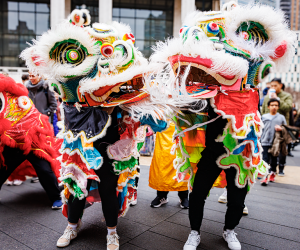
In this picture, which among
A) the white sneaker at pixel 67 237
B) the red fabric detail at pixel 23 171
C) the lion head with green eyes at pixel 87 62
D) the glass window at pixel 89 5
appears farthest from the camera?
the glass window at pixel 89 5

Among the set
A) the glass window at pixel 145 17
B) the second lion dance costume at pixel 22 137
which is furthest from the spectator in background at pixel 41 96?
the glass window at pixel 145 17

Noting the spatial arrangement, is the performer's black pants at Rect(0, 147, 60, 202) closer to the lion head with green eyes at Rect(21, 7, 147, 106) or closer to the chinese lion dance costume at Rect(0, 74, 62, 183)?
the chinese lion dance costume at Rect(0, 74, 62, 183)

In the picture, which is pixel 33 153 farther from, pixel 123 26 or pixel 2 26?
pixel 2 26

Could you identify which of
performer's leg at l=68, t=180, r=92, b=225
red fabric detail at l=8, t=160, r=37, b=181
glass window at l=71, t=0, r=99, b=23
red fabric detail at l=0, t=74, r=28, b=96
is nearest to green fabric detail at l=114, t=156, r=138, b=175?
performer's leg at l=68, t=180, r=92, b=225

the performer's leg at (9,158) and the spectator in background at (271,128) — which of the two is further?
the spectator in background at (271,128)

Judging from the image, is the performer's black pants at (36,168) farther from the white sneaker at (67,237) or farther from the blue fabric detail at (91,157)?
the blue fabric detail at (91,157)

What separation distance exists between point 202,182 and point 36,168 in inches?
74.5

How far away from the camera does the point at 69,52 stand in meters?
1.78

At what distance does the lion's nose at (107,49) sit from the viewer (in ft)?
5.85

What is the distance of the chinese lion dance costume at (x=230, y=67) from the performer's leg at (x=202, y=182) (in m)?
0.07

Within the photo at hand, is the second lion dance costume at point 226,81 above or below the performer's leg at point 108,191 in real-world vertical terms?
above

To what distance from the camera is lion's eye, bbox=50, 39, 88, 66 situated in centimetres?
178

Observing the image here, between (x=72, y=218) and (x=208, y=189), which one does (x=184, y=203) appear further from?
(x=72, y=218)

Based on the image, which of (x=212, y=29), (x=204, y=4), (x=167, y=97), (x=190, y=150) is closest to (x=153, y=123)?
(x=167, y=97)
